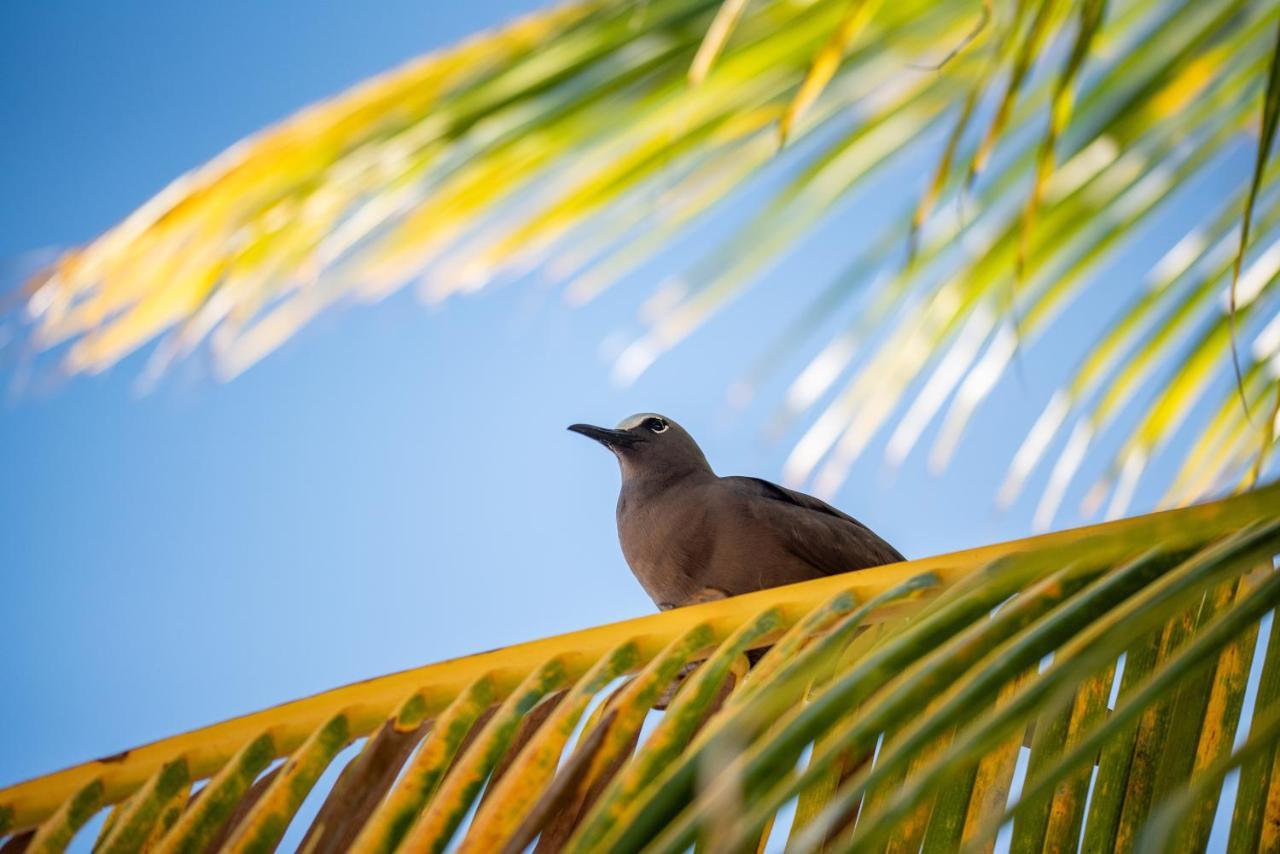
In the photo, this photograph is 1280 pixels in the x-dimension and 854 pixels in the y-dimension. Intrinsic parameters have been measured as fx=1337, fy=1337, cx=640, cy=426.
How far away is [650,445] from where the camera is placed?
15.1ft

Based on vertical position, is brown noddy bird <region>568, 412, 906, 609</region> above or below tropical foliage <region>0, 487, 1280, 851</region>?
above

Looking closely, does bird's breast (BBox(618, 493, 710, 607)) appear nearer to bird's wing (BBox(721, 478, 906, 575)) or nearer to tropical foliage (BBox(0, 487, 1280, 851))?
bird's wing (BBox(721, 478, 906, 575))

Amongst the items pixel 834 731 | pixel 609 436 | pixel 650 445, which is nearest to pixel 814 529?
pixel 650 445

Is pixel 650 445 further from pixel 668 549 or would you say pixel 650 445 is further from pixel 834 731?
pixel 834 731

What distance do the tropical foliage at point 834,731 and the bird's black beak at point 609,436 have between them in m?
3.01

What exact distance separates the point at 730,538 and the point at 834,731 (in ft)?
7.96

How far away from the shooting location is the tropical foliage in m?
0.95

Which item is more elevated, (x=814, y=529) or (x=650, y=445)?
(x=650, y=445)

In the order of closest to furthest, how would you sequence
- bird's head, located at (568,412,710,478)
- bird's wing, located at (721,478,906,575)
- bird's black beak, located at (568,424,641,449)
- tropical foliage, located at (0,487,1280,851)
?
tropical foliage, located at (0,487,1280,851), bird's wing, located at (721,478,906,575), bird's head, located at (568,412,710,478), bird's black beak, located at (568,424,641,449)

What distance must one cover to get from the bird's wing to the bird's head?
310 millimetres

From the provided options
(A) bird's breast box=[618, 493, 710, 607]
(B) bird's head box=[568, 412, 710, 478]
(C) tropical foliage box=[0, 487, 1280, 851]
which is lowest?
(C) tropical foliage box=[0, 487, 1280, 851]

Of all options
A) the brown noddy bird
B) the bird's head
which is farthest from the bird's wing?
the bird's head

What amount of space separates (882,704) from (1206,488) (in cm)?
137

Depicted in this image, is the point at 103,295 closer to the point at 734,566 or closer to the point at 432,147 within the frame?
the point at 432,147
